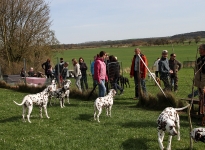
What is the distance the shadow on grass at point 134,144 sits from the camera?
716 centimetres

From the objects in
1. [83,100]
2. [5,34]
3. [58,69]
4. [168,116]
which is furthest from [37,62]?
[168,116]

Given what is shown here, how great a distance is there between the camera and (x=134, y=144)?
7.36 m

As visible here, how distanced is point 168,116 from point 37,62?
85.7 feet

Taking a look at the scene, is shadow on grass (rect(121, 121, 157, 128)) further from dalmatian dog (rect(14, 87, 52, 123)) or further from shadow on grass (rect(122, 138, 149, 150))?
dalmatian dog (rect(14, 87, 52, 123))

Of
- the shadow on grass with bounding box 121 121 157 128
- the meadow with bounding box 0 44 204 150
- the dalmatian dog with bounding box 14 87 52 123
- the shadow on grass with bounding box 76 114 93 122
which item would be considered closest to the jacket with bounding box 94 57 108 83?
the meadow with bounding box 0 44 204 150

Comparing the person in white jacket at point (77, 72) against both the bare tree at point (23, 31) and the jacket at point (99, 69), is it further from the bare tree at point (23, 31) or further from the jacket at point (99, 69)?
the bare tree at point (23, 31)

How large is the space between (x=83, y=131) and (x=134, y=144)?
195 centimetres

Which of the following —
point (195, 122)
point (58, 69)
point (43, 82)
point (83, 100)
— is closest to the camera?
point (195, 122)

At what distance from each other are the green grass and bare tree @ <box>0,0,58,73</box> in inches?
813

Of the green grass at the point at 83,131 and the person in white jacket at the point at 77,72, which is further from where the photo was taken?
the person in white jacket at the point at 77,72

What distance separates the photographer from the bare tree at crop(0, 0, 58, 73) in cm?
3111

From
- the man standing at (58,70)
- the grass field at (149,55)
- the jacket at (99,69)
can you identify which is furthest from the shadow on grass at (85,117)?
the grass field at (149,55)

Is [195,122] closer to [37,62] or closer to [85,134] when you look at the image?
[85,134]

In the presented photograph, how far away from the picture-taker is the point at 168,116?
22.5 ft
